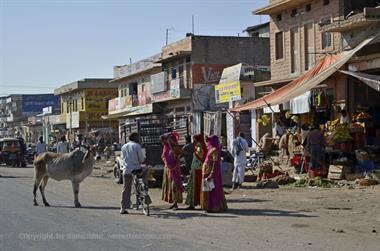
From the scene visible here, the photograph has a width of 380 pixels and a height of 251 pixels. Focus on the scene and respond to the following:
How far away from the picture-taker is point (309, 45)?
2777 cm

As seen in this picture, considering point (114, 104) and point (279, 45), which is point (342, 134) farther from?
point (114, 104)

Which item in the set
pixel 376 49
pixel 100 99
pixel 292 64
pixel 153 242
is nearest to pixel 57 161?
pixel 153 242

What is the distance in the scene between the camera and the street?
9.66m

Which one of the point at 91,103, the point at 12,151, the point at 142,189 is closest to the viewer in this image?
the point at 142,189

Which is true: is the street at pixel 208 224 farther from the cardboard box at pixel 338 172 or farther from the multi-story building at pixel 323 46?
the multi-story building at pixel 323 46

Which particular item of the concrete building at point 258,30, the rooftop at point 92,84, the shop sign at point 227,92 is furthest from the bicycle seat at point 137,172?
the rooftop at point 92,84

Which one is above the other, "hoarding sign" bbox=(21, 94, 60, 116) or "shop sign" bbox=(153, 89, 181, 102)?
"hoarding sign" bbox=(21, 94, 60, 116)

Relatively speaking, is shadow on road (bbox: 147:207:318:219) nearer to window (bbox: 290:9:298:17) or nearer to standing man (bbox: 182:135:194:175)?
standing man (bbox: 182:135:194:175)

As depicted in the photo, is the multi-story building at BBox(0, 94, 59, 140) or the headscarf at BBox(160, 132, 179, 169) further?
the multi-story building at BBox(0, 94, 59, 140)

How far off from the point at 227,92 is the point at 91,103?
36159 millimetres

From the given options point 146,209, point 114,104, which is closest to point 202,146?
point 146,209

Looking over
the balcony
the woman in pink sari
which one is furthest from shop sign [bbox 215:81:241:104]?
the woman in pink sari

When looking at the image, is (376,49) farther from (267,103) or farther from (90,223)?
(90,223)

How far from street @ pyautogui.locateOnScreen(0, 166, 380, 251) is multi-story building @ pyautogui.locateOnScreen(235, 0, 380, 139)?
18.6 feet
